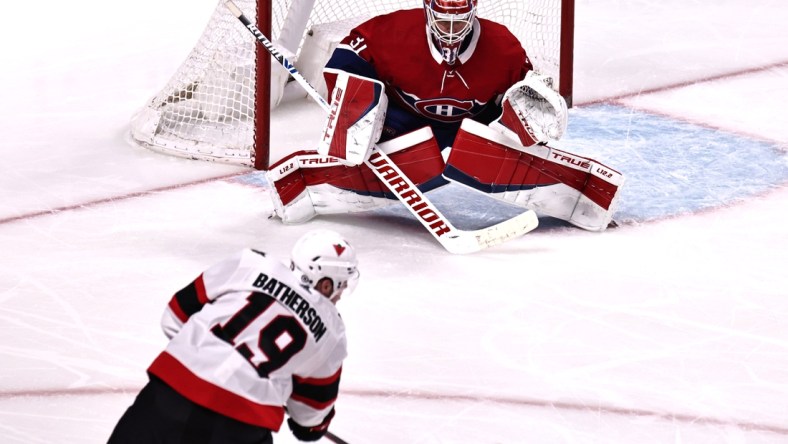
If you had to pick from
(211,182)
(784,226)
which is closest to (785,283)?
(784,226)

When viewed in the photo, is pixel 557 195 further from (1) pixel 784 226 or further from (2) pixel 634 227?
(1) pixel 784 226

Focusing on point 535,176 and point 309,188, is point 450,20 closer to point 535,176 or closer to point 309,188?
point 535,176

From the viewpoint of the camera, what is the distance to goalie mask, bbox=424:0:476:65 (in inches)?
Result: 157

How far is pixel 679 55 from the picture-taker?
20.1ft

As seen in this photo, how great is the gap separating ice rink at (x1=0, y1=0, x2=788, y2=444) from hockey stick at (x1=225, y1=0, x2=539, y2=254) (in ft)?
0.18

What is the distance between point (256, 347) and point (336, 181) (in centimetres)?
191

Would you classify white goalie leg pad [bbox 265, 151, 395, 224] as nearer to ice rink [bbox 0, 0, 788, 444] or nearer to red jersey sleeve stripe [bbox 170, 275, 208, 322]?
ice rink [bbox 0, 0, 788, 444]

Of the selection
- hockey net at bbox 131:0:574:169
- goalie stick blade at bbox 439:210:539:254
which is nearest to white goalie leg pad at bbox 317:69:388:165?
goalie stick blade at bbox 439:210:539:254

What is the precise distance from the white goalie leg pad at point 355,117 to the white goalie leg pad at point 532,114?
0.37 metres

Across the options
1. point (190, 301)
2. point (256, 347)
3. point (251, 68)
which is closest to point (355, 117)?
point (251, 68)

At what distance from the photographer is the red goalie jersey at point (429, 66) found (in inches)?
164

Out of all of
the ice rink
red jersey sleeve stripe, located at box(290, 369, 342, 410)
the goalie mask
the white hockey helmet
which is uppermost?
the white hockey helmet

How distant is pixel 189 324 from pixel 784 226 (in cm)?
238

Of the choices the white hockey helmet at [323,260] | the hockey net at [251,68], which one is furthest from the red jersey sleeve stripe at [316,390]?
the hockey net at [251,68]
